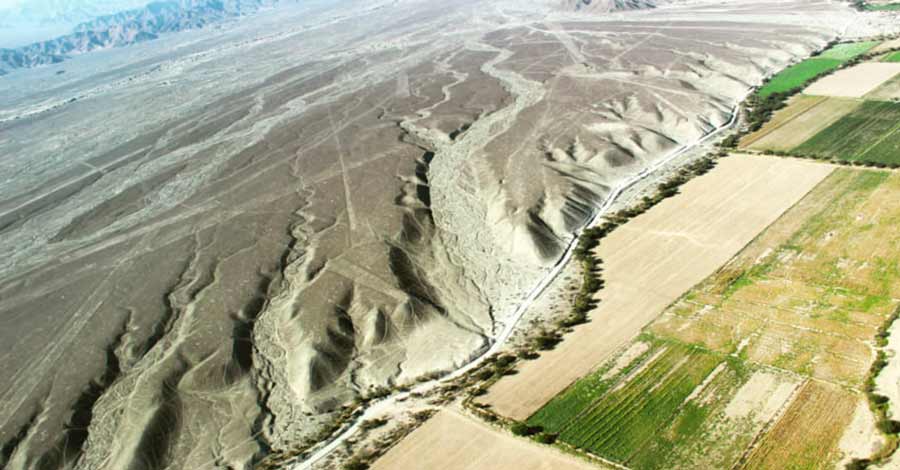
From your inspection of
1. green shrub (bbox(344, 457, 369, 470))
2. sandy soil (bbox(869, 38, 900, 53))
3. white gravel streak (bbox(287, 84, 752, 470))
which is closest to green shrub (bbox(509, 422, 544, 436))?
white gravel streak (bbox(287, 84, 752, 470))

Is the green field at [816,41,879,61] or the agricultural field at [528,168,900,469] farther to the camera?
the green field at [816,41,879,61]

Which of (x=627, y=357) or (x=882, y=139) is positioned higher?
(x=882, y=139)

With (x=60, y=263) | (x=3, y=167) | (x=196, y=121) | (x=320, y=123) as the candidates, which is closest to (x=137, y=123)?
(x=196, y=121)

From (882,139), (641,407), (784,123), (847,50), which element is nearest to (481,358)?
(641,407)

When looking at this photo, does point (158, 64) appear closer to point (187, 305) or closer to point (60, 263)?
point (60, 263)

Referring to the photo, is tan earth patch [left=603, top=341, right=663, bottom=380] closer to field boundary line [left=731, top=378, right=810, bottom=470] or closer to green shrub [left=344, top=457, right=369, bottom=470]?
field boundary line [left=731, top=378, right=810, bottom=470]

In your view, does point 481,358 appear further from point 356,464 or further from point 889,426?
point 889,426
